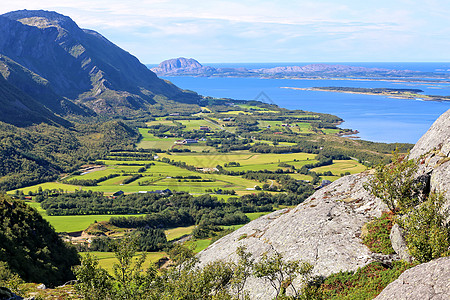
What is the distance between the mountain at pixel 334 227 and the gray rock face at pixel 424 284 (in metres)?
7.74

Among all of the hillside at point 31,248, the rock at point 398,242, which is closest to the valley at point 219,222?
the rock at point 398,242

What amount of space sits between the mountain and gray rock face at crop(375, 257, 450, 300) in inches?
305

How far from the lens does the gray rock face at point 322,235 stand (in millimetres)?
35375

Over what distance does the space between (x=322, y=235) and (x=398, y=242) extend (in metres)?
8.19

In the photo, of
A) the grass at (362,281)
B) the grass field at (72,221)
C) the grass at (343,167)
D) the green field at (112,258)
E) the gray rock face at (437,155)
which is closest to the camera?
the grass at (362,281)

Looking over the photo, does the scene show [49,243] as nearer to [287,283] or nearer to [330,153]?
[287,283]

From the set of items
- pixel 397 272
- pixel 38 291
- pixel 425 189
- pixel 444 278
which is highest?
pixel 425 189

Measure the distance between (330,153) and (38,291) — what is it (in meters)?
169

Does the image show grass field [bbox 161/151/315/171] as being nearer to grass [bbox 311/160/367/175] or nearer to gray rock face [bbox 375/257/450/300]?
grass [bbox 311/160/367/175]

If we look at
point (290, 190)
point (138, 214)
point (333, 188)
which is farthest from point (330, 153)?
point (333, 188)

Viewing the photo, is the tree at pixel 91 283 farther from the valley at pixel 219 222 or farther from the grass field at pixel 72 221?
the grass field at pixel 72 221

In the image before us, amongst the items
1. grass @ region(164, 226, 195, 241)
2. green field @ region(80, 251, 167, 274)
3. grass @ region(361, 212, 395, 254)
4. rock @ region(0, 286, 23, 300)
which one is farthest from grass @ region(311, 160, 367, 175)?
rock @ region(0, 286, 23, 300)

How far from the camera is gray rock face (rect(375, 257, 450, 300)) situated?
22953mm

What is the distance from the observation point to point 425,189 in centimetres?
3650
